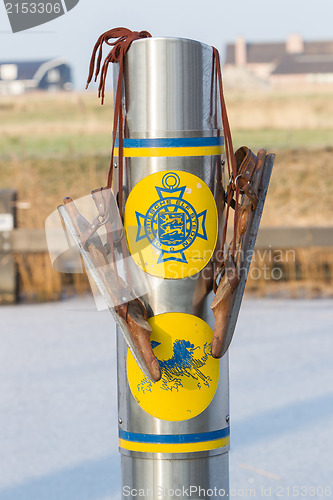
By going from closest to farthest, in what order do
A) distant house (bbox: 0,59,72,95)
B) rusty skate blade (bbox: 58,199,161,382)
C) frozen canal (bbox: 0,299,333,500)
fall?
rusty skate blade (bbox: 58,199,161,382) → frozen canal (bbox: 0,299,333,500) → distant house (bbox: 0,59,72,95)

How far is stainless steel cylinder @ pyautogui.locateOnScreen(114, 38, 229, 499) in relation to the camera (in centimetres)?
183

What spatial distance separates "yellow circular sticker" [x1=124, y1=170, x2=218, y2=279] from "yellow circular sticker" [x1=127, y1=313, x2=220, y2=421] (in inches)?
4.5

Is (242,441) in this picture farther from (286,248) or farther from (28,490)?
(286,248)

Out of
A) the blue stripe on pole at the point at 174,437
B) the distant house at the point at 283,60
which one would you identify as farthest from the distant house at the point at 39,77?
the blue stripe on pole at the point at 174,437

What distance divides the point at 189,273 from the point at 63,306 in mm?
3670

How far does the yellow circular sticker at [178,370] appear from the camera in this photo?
1864mm

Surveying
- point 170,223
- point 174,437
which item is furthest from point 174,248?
point 174,437

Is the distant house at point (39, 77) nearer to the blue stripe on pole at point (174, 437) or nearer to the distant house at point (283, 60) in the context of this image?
the distant house at point (283, 60)

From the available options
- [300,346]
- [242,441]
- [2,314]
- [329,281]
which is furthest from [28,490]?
[329,281]

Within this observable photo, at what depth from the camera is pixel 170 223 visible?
1.84m

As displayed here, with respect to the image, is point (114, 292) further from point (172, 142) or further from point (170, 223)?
point (172, 142)

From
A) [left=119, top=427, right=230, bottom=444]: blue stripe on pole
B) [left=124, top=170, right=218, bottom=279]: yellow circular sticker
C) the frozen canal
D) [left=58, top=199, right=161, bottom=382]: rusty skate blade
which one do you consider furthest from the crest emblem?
the frozen canal

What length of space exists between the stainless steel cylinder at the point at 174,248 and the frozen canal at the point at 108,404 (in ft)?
2.70

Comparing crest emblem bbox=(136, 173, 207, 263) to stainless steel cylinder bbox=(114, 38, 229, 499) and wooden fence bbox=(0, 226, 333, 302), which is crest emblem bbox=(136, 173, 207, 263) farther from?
wooden fence bbox=(0, 226, 333, 302)
